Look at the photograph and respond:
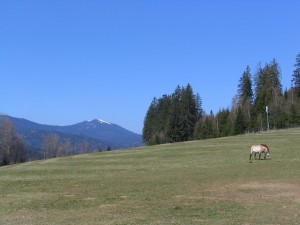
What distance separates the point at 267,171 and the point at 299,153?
429 inches

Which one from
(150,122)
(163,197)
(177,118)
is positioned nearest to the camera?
(163,197)

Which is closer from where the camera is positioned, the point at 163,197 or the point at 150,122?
the point at 163,197

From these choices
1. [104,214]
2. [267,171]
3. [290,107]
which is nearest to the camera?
[104,214]

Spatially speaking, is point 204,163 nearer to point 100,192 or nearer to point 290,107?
point 100,192

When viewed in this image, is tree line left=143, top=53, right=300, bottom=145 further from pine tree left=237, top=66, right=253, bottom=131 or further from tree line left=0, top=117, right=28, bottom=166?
tree line left=0, top=117, right=28, bottom=166

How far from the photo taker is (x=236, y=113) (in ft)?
388

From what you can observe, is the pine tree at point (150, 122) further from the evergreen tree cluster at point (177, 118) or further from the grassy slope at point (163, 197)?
the grassy slope at point (163, 197)

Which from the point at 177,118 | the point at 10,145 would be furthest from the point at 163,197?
the point at 177,118

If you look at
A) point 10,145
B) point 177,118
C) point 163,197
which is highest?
point 177,118

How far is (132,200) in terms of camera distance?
16.4m

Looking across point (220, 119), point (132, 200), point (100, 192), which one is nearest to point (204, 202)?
point (132, 200)

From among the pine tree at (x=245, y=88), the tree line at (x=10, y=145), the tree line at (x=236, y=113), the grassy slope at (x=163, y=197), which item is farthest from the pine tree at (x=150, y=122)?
the grassy slope at (x=163, y=197)

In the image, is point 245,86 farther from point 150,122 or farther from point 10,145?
point 10,145

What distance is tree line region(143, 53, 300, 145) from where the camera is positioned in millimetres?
104562
